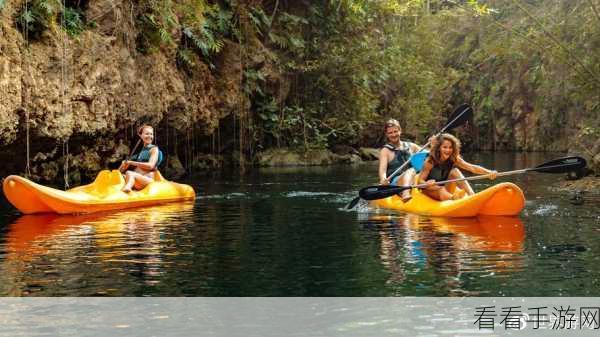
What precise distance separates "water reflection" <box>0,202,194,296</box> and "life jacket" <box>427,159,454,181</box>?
3183 millimetres

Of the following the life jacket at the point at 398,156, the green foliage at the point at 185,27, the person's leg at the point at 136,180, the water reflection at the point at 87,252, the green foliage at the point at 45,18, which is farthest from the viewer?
the green foliage at the point at 185,27

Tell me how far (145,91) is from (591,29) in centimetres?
922

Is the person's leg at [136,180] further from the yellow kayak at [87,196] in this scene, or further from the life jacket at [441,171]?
the life jacket at [441,171]

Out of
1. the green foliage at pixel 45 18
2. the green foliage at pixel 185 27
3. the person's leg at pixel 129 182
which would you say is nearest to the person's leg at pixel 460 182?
the person's leg at pixel 129 182

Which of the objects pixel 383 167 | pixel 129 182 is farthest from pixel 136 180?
pixel 383 167

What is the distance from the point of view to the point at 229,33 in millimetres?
20562

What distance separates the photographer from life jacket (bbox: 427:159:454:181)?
377 inches

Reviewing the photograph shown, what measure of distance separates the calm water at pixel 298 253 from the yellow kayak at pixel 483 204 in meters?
0.21

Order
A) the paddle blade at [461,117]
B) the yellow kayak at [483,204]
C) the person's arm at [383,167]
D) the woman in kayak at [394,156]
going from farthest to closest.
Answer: the paddle blade at [461,117] < the woman in kayak at [394,156] < the person's arm at [383,167] < the yellow kayak at [483,204]

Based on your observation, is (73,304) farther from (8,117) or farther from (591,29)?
(591,29)

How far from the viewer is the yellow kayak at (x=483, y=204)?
886 cm

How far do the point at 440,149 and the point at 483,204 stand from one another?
1.01 meters

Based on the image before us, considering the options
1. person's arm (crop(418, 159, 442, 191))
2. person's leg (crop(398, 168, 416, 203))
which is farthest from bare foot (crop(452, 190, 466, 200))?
person's leg (crop(398, 168, 416, 203))

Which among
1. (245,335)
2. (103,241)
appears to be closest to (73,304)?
(245,335)
